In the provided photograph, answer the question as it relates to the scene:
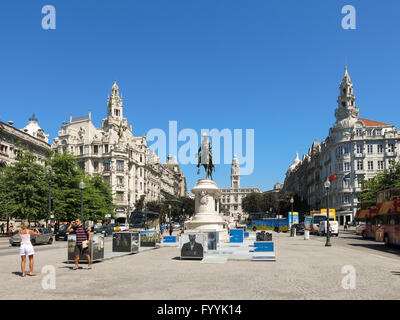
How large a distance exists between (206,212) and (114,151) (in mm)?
65070

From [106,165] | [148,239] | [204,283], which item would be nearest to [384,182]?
[148,239]

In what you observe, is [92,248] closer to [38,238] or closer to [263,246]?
[263,246]

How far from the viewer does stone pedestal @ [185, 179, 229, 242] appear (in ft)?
106

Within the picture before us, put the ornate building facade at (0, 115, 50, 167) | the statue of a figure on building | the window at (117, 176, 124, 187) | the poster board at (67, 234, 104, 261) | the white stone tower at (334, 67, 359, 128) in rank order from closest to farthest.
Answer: the poster board at (67, 234, 104, 261)
the statue of a figure on building
the ornate building facade at (0, 115, 50, 167)
the white stone tower at (334, 67, 359, 128)
the window at (117, 176, 124, 187)

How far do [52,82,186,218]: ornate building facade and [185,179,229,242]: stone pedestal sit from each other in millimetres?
58221

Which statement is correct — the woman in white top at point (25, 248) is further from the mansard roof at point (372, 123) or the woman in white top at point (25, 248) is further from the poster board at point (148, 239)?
the mansard roof at point (372, 123)

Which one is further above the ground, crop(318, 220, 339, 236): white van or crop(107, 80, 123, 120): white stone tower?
crop(107, 80, 123, 120): white stone tower

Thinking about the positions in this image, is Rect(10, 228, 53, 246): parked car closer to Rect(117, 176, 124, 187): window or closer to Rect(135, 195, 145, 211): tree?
Rect(117, 176, 124, 187): window

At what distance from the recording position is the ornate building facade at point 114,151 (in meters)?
93.8

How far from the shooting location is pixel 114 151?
9412cm

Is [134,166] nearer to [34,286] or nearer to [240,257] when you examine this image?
[240,257]

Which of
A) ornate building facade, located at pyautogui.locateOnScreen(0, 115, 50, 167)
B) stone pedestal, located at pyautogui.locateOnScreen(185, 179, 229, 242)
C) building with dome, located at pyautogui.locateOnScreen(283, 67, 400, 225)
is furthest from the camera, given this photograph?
building with dome, located at pyautogui.locateOnScreen(283, 67, 400, 225)

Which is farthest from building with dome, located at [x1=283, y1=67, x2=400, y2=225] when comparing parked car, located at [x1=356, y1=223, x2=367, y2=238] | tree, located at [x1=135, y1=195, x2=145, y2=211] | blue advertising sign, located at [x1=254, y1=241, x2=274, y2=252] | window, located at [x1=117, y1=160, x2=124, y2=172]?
blue advertising sign, located at [x1=254, y1=241, x2=274, y2=252]

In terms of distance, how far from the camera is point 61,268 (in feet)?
52.0
